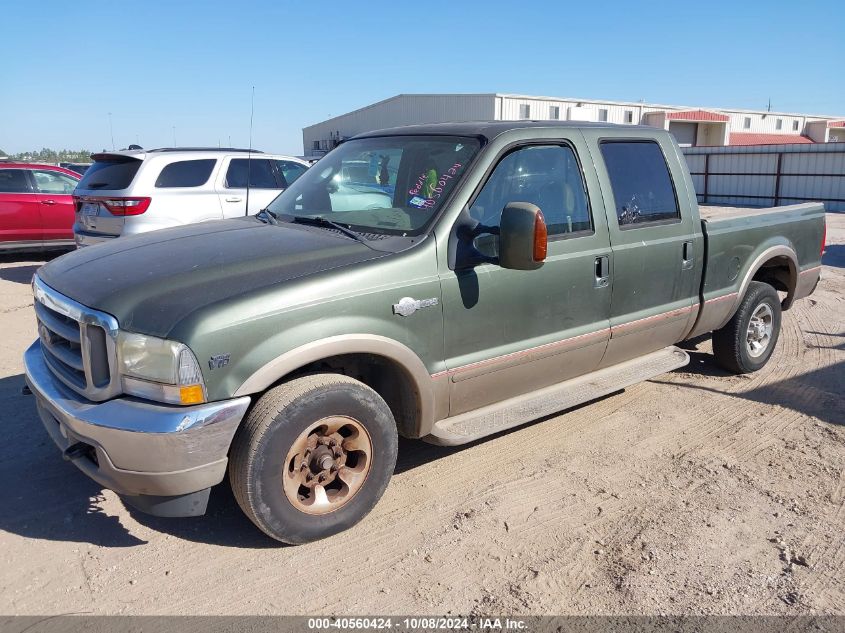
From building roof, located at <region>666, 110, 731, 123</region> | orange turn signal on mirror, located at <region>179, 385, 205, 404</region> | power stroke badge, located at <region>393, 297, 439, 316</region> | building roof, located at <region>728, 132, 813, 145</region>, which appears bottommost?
orange turn signal on mirror, located at <region>179, 385, 205, 404</region>

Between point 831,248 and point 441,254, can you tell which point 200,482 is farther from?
point 831,248

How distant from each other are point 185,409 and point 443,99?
128 feet

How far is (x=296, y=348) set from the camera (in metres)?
3.06

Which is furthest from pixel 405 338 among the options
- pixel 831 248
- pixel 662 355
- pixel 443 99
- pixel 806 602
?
pixel 443 99

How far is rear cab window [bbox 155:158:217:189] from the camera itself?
28.1 ft

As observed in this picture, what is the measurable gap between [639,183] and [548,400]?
1.64 m

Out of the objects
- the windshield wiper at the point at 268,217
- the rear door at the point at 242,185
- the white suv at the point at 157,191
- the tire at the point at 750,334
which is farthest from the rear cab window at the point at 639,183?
the rear door at the point at 242,185

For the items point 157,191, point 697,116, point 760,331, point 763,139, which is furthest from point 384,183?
point 763,139

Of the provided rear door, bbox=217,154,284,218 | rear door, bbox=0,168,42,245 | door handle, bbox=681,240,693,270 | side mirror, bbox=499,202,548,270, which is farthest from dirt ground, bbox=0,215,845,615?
rear door, bbox=0,168,42,245

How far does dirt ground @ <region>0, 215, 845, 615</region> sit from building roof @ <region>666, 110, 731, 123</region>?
1576 inches

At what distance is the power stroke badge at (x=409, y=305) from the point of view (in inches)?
133

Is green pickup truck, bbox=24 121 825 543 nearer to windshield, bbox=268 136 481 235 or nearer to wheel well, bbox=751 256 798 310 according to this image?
windshield, bbox=268 136 481 235

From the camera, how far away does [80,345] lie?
123 inches

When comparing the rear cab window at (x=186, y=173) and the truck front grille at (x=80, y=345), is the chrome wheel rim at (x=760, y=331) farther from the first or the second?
the rear cab window at (x=186, y=173)
